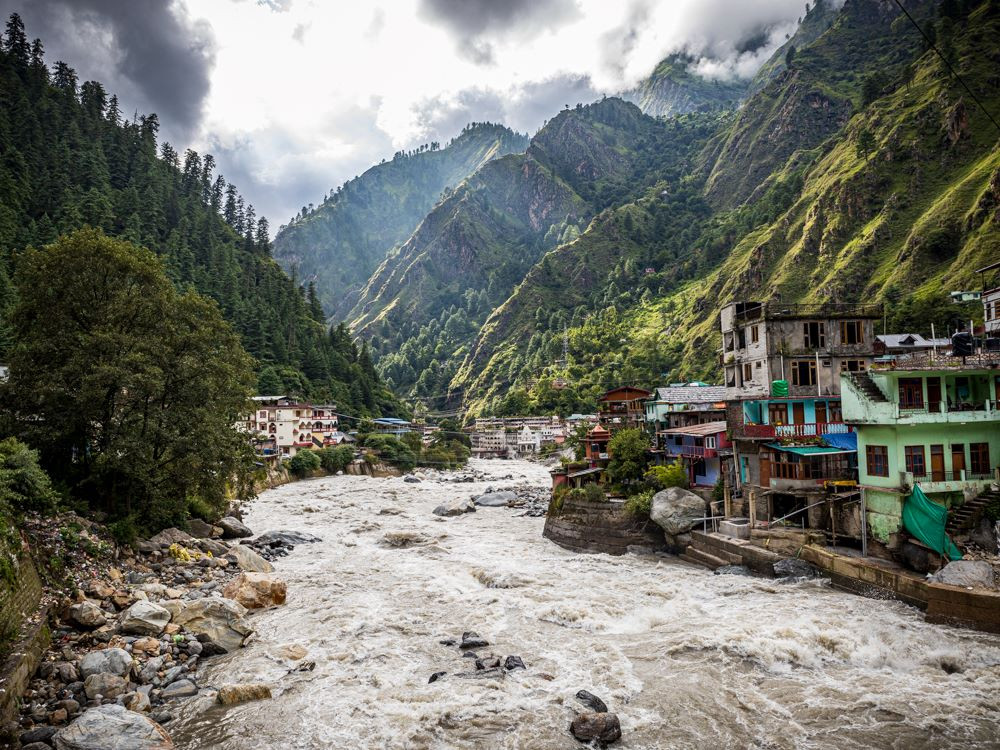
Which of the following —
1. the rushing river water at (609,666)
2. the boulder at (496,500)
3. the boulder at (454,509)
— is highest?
the rushing river water at (609,666)

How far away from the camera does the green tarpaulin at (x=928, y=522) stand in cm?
2420

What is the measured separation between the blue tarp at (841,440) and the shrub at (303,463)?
81.3 meters

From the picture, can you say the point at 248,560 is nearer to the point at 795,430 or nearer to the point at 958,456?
the point at 795,430

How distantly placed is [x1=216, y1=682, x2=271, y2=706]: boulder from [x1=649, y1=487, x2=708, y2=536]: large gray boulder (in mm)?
27546

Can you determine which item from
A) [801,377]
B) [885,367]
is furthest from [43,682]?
[801,377]

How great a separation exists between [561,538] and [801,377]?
21.8 metres

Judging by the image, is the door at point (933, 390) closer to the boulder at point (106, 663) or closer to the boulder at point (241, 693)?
the boulder at point (241, 693)

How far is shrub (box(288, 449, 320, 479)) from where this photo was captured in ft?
305

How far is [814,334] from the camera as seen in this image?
3991 cm

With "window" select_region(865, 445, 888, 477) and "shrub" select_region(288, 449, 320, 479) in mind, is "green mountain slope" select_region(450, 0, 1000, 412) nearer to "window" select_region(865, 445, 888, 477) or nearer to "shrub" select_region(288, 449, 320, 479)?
"window" select_region(865, 445, 888, 477)

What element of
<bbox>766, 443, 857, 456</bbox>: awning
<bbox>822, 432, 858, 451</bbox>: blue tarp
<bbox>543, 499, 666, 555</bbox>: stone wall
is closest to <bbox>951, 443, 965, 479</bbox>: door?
<bbox>766, 443, 857, 456</bbox>: awning

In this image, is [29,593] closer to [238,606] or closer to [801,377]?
[238,606]

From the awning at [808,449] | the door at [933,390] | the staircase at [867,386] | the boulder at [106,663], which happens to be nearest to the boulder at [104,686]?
the boulder at [106,663]

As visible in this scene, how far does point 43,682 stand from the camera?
51.9 feet
